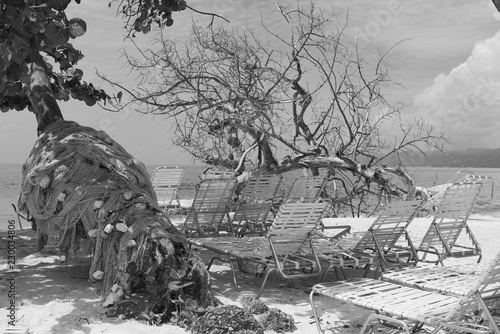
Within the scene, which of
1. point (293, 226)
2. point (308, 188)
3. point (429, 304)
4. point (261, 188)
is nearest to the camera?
point (429, 304)

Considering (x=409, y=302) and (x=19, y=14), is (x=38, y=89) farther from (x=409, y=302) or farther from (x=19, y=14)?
(x=409, y=302)

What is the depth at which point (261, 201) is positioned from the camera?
9.07m

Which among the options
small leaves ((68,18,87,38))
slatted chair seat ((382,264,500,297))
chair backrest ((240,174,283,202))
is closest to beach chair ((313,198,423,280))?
slatted chair seat ((382,264,500,297))

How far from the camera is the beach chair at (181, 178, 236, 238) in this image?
7766 mm

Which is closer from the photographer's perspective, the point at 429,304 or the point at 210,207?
the point at 429,304

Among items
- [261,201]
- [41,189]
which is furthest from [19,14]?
[261,201]

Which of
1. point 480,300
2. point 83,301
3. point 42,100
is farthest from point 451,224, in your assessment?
point 42,100

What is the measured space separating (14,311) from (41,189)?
5.19ft

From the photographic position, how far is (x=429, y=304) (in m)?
3.89

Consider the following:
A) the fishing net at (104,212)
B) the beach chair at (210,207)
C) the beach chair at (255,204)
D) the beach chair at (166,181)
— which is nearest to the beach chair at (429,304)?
the fishing net at (104,212)

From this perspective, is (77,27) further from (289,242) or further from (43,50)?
(43,50)

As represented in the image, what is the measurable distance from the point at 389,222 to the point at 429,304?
2.19 meters

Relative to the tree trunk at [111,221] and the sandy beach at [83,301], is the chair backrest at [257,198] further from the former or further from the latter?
the tree trunk at [111,221]

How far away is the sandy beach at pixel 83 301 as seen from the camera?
4.62 m
